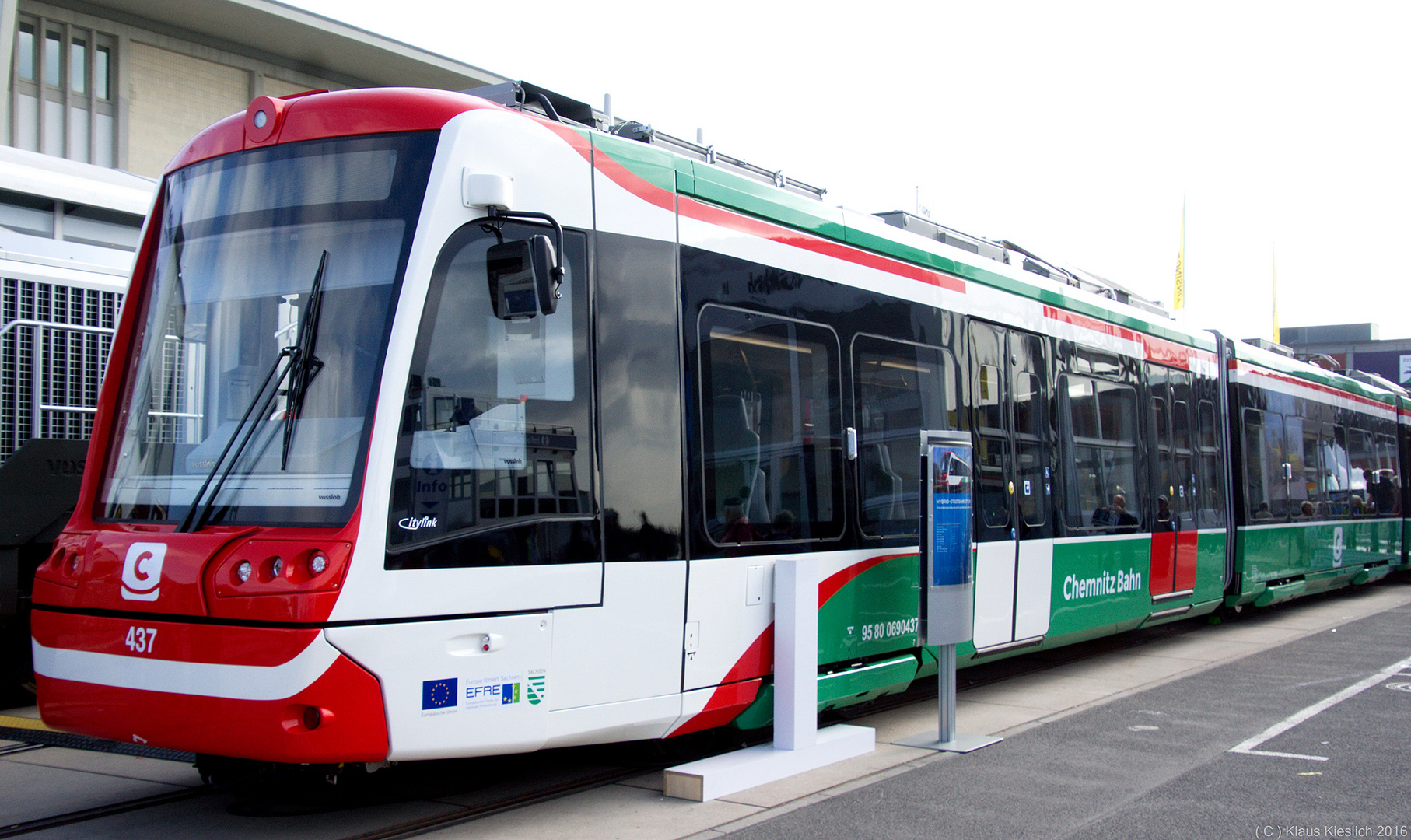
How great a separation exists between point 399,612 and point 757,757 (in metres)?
2.49

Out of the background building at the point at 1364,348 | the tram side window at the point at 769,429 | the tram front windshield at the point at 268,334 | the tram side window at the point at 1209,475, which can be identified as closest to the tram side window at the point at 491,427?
the tram front windshield at the point at 268,334

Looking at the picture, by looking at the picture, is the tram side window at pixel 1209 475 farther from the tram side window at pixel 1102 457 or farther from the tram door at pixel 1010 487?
the tram door at pixel 1010 487

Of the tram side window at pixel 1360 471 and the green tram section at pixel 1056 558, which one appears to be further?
the tram side window at pixel 1360 471

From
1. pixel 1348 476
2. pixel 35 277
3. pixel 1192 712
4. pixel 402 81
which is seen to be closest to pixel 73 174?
pixel 35 277

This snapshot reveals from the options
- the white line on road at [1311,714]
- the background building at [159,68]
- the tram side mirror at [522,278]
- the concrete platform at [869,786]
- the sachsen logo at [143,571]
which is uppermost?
the background building at [159,68]

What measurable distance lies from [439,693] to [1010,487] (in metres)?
5.28

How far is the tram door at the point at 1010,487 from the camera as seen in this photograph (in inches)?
332

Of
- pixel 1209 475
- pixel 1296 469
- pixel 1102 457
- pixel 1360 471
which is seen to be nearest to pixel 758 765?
pixel 1102 457

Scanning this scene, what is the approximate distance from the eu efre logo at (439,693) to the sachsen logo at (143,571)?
1173 mm

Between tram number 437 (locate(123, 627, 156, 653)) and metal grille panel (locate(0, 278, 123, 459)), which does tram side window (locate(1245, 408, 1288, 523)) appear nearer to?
metal grille panel (locate(0, 278, 123, 459))

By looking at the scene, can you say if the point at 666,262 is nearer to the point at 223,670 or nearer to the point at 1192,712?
the point at 223,670

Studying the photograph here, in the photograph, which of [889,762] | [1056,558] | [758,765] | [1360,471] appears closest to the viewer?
[758,765]

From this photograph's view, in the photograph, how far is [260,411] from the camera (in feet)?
16.4

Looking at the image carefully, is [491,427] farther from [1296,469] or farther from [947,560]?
[1296,469]
